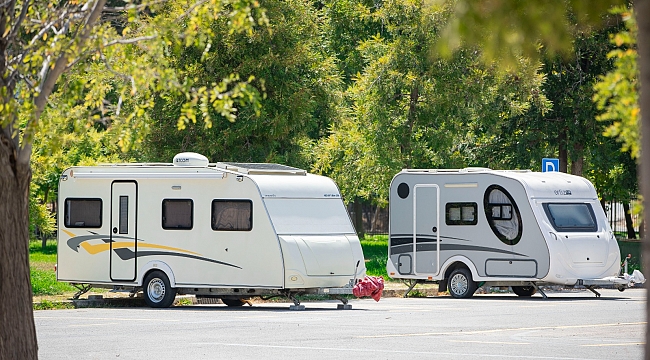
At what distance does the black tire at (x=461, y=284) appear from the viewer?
24538mm

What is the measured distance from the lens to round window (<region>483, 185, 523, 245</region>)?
23984 mm

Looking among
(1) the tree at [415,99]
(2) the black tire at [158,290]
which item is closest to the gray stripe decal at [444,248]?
(1) the tree at [415,99]

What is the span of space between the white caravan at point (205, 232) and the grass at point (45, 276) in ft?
4.05

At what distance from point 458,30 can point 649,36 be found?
41.9 inches

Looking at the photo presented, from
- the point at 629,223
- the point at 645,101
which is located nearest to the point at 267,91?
the point at 629,223

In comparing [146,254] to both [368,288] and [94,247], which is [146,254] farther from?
[368,288]

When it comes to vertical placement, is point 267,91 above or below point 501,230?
above

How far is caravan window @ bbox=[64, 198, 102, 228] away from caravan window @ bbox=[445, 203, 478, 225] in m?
7.22

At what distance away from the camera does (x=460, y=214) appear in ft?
81.3

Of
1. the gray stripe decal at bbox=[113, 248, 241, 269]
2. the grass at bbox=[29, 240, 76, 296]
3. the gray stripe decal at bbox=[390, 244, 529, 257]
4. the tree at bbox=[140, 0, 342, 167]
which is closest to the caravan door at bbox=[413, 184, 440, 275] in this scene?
the gray stripe decal at bbox=[390, 244, 529, 257]

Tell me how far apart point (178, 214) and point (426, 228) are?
18.8 ft

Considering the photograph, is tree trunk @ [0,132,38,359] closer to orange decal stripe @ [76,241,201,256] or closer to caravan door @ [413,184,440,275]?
orange decal stripe @ [76,241,201,256]

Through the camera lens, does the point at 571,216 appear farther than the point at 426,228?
No

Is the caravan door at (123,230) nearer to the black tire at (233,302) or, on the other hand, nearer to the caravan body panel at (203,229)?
the caravan body panel at (203,229)
